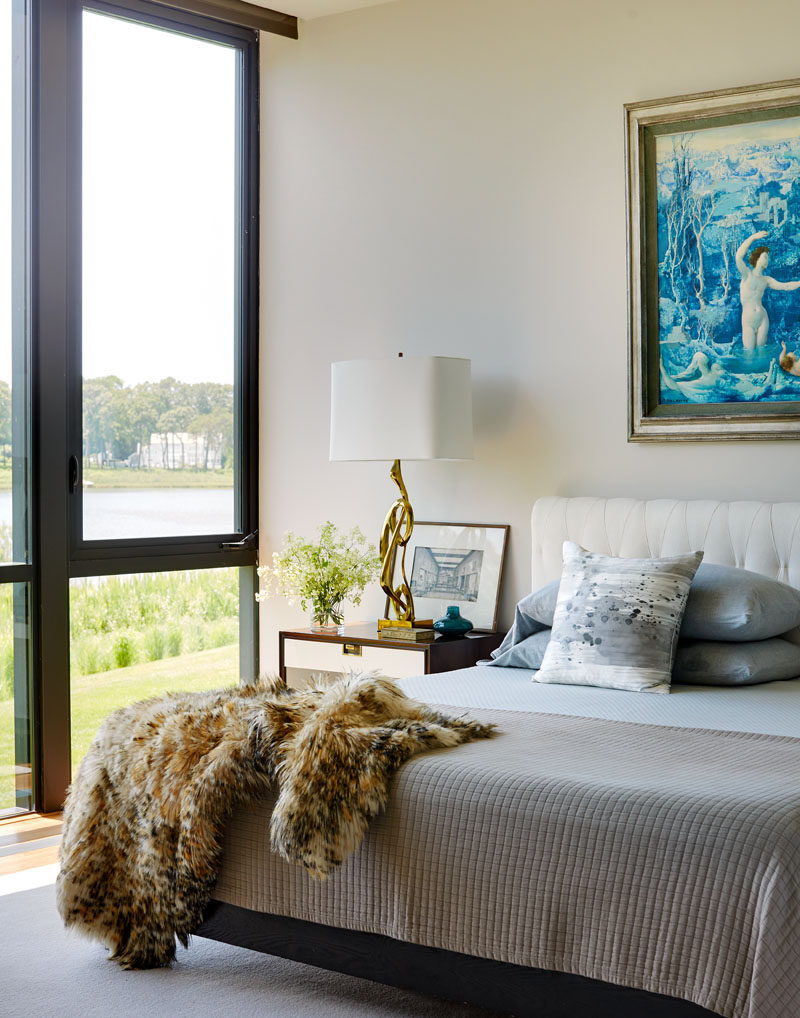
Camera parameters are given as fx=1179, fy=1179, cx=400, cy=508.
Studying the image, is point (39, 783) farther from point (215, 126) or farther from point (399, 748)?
point (215, 126)

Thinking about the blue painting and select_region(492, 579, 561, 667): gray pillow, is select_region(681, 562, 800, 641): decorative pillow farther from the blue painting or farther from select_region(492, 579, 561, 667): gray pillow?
the blue painting

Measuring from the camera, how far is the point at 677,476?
3.98 metres

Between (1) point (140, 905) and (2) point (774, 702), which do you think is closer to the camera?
(1) point (140, 905)

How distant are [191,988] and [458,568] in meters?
2.11

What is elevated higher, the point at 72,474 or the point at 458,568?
the point at 72,474

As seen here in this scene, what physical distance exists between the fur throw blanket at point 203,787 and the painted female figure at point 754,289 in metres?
1.86

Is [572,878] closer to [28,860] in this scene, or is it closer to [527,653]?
[527,653]

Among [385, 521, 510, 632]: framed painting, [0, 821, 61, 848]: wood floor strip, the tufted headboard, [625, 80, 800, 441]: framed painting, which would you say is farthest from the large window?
[625, 80, 800, 441]: framed painting

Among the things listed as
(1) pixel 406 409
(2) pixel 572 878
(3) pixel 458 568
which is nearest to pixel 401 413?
(1) pixel 406 409

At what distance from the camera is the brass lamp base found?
4180 millimetres

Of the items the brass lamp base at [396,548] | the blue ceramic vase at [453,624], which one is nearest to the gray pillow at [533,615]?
the blue ceramic vase at [453,624]

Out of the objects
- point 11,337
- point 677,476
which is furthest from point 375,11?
point 677,476

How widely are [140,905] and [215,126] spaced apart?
3.29 metres

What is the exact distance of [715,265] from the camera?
152 inches
